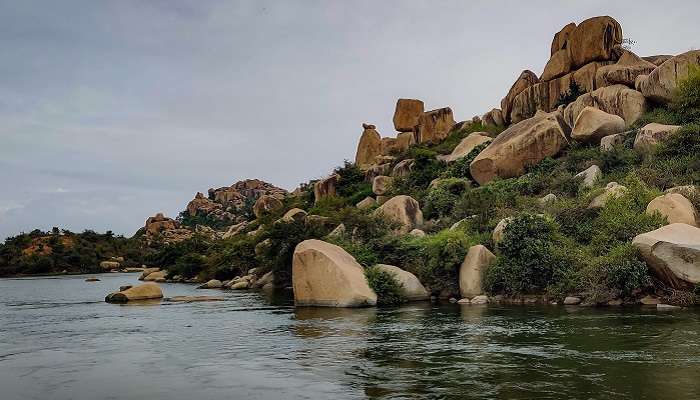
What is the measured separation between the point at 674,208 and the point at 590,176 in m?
8.60

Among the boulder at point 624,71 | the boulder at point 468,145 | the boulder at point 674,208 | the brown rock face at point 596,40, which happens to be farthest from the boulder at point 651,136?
the brown rock face at point 596,40

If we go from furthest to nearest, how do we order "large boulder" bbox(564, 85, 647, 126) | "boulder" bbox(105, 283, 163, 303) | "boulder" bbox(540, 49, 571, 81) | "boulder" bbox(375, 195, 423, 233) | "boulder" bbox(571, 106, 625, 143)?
"boulder" bbox(540, 49, 571, 81) → "large boulder" bbox(564, 85, 647, 126) → "boulder" bbox(571, 106, 625, 143) → "boulder" bbox(375, 195, 423, 233) → "boulder" bbox(105, 283, 163, 303)

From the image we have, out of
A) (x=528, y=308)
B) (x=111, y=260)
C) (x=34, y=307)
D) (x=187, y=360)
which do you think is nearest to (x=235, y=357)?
(x=187, y=360)

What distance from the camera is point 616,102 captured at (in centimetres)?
4178

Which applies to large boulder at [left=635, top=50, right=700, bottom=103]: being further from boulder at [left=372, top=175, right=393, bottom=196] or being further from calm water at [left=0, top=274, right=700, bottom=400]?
calm water at [left=0, top=274, right=700, bottom=400]

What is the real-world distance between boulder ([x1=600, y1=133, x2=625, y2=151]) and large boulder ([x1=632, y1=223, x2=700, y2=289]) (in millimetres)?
14862

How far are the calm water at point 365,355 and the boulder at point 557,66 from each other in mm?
35215

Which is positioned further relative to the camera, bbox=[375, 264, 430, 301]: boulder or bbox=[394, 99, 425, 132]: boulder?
bbox=[394, 99, 425, 132]: boulder

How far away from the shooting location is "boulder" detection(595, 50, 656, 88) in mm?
44281

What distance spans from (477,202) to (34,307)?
24.2 m

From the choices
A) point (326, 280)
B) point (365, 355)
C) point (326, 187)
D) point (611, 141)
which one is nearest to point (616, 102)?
point (611, 141)

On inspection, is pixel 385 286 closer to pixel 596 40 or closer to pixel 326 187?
pixel 596 40

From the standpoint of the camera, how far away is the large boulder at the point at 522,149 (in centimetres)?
4094

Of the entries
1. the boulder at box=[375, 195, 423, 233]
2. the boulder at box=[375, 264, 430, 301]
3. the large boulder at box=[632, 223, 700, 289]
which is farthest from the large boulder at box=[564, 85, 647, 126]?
the boulder at box=[375, 264, 430, 301]
